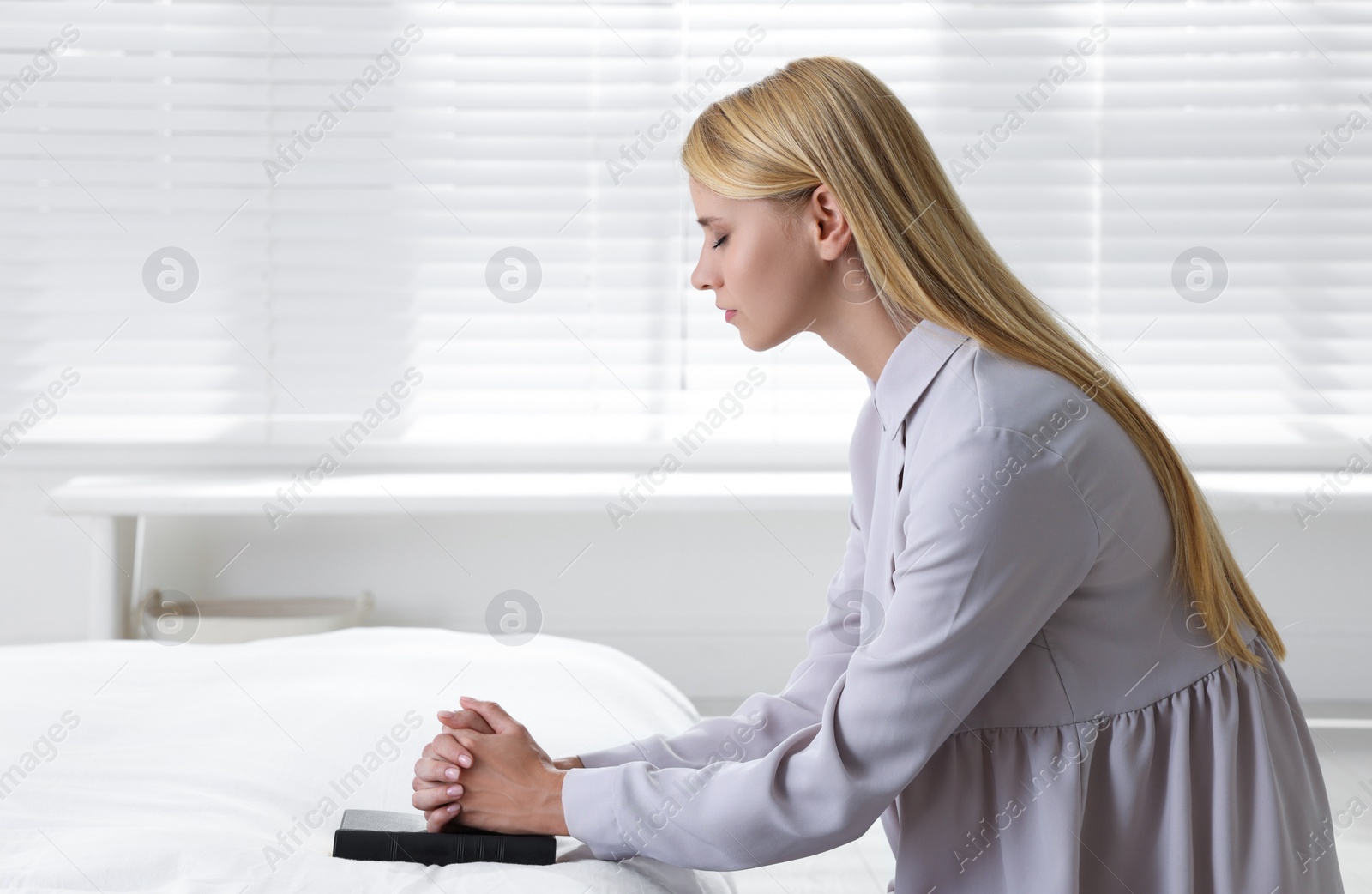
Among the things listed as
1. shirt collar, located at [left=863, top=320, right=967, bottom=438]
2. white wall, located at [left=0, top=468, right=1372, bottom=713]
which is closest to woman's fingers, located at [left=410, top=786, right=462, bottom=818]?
shirt collar, located at [left=863, top=320, right=967, bottom=438]

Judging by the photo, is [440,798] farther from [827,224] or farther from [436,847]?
[827,224]

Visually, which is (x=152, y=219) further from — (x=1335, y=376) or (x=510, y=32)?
(x=1335, y=376)

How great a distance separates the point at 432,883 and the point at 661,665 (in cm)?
174

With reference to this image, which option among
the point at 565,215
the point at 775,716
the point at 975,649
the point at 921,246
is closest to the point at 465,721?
the point at 775,716

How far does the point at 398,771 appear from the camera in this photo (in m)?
1.04

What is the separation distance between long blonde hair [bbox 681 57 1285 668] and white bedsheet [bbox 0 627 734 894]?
501 millimetres

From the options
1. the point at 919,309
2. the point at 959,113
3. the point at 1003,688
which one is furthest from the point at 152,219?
the point at 1003,688

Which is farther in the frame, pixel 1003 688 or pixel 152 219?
pixel 152 219

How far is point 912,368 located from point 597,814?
1.44ft

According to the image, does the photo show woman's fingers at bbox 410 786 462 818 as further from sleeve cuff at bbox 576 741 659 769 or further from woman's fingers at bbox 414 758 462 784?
sleeve cuff at bbox 576 741 659 769

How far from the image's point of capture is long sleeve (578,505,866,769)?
103 centimetres

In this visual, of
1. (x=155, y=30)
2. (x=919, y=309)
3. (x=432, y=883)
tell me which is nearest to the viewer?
(x=432, y=883)

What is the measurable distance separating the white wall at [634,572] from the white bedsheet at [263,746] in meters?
1.02

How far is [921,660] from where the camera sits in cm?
81
